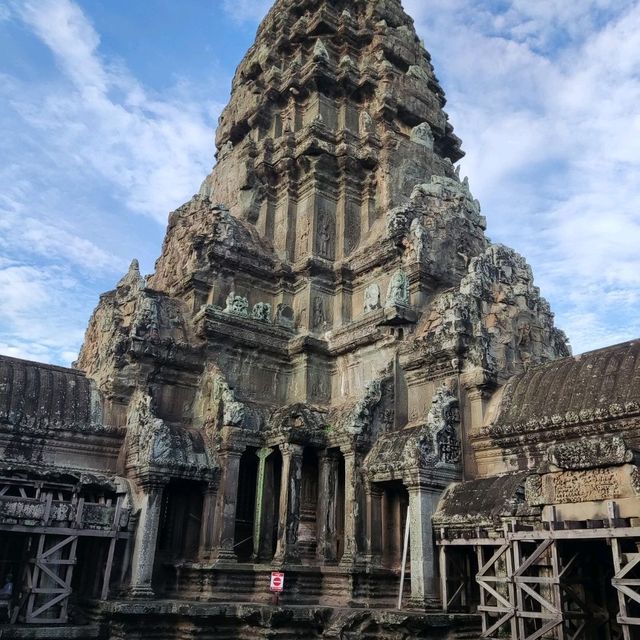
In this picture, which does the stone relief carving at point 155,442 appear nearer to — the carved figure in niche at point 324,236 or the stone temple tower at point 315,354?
the stone temple tower at point 315,354

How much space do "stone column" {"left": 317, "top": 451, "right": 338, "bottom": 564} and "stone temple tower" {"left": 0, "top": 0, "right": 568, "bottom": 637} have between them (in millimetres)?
47

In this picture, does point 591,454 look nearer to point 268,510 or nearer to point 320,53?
point 268,510

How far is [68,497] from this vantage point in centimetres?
1340

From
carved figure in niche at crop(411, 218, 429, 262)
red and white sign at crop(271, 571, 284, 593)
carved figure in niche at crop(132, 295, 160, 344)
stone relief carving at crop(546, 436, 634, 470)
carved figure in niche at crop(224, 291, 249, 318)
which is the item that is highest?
carved figure in niche at crop(411, 218, 429, 262)

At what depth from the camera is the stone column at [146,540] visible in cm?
1302

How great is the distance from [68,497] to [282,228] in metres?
10.8

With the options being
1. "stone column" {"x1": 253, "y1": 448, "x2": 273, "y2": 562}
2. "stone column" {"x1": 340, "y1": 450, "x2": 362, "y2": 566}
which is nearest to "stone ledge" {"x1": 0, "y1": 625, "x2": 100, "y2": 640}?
"stone column" {"x1": 253, "y1": 448, "x2": 273, "y2": 562}

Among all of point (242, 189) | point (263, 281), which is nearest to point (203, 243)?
point (263, 281)

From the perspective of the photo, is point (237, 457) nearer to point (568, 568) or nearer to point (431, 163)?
point (568, 568)

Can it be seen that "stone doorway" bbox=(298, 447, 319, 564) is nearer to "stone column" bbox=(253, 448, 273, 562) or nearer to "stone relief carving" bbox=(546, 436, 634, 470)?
"stone column" bbox=(253, 448, 273, 562)

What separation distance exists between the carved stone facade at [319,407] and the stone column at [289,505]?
58mm

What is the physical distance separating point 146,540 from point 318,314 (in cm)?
821

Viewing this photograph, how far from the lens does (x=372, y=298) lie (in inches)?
716

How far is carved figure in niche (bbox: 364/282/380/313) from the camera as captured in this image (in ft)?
59.1
